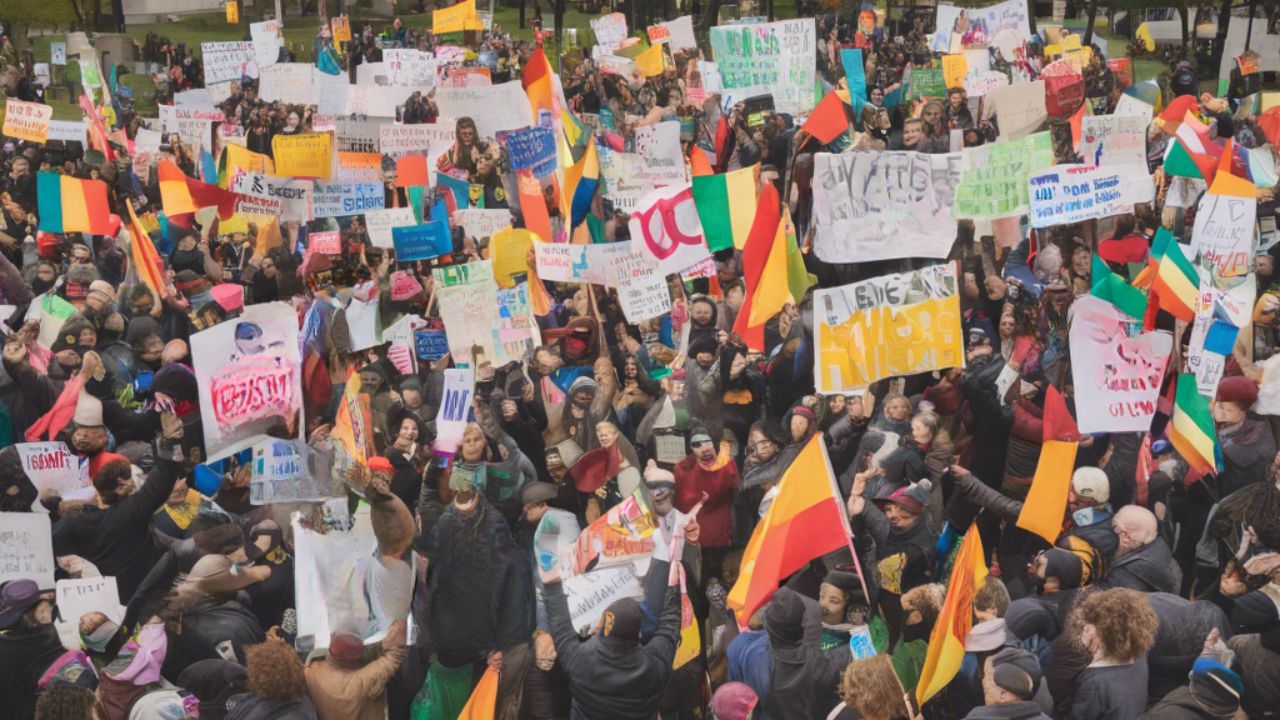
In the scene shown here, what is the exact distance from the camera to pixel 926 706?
6020mm

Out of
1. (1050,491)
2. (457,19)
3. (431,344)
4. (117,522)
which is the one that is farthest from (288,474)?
(457,19)

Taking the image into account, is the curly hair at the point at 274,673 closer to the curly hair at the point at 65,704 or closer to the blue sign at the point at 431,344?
the curly hair at the point at 65,704

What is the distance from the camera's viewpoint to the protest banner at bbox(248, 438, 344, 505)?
269 inches

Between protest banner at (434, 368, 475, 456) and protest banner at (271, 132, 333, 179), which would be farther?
protest banner at (271, 132, 333, 179)

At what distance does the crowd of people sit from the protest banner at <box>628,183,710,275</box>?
5cm

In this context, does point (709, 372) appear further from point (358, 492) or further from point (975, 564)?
point (975, 564)

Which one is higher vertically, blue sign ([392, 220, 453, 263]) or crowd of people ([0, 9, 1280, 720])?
blue sign ([392, 220, 453, 263])

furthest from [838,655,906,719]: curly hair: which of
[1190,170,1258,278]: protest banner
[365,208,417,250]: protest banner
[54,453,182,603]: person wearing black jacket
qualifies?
[365,208,417,250]: protest banner

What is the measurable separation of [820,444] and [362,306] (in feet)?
14.9

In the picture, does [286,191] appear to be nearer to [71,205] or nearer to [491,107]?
Result: [71,205]

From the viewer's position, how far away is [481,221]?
35.2ft

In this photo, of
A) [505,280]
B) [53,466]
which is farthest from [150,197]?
[53,466]

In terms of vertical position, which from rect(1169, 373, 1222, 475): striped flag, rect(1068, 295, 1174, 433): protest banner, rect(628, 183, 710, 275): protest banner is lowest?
rect(1169, 373, 1222, 475): striped flag

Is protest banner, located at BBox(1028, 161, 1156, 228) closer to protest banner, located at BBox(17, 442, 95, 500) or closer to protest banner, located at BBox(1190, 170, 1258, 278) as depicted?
protest banner, located at BBox(1190, 170, 1258, 278)
